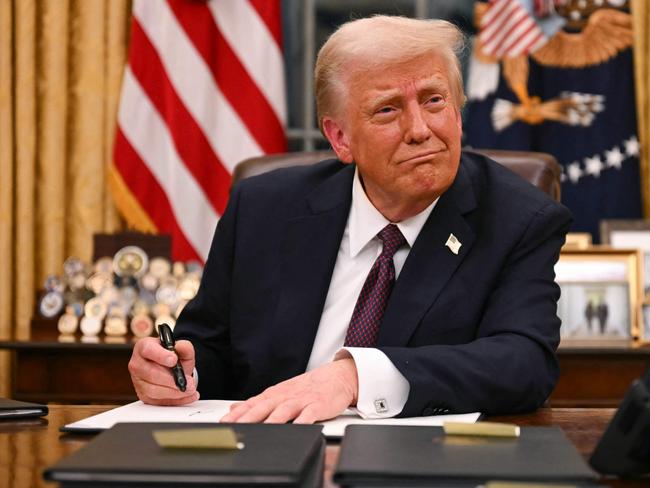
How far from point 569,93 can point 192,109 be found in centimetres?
154

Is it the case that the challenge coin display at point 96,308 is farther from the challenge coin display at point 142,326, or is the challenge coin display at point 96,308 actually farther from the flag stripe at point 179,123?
the flag stripe at point 179,123

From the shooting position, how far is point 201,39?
452 centimetres

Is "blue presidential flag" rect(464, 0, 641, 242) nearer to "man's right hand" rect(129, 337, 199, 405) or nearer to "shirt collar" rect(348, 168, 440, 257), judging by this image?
"shirt collar" rect(348, 168, 440, 257)

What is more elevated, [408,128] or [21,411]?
[408,128]

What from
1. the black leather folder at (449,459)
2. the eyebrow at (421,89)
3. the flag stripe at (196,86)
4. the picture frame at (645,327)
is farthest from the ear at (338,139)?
the flag stripe at (196,86)

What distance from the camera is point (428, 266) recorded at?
2.30 meters

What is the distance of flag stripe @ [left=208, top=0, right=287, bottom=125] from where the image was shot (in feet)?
14.9

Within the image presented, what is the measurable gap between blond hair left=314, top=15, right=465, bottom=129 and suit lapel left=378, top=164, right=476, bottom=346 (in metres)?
0.23

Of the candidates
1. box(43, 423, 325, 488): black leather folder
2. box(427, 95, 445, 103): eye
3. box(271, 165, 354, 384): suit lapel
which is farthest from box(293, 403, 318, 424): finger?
box(427, 95, 445, 103): eye

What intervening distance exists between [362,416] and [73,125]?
3.03m

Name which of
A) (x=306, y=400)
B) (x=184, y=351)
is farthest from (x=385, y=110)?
(x=306, y=400)

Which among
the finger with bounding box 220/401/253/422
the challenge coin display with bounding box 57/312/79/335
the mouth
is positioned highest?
the mouth

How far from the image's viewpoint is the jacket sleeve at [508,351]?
75.6 inches

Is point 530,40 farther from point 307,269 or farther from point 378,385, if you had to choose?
point 378,385
